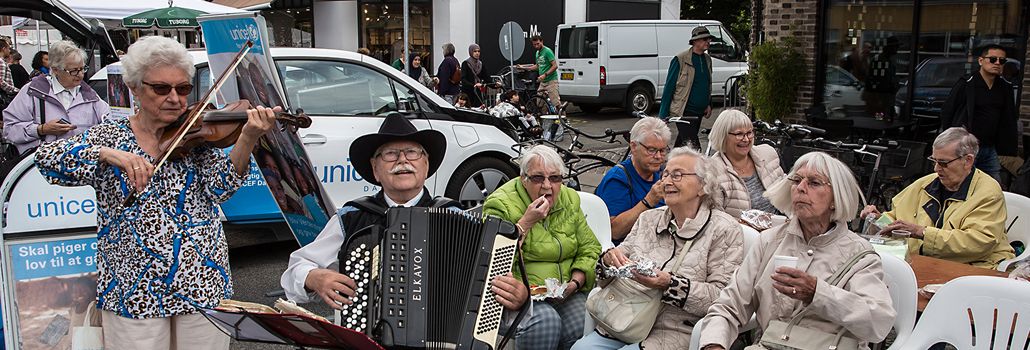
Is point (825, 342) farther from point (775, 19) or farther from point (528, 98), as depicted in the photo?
point (528, 98)

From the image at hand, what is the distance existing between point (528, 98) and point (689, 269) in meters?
13.8

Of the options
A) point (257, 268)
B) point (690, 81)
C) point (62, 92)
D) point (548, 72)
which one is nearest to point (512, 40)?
point (548, 72)

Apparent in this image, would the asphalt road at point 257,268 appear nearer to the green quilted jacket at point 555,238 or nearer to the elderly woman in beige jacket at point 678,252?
the green quilted jacket at point 555,238

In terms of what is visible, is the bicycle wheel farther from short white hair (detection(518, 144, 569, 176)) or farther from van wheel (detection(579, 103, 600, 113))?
van wheel (detection(579, 103, 600, 113))

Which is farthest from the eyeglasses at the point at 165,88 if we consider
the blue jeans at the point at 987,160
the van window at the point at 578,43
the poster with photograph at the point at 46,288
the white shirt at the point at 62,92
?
the van window at the point at 578,43

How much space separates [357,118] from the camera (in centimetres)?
676

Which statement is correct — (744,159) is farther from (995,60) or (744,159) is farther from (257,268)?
(257,268)

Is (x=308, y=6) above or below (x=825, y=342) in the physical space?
above

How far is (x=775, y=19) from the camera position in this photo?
1038cm

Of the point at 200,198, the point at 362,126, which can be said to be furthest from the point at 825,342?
the point at 362,126

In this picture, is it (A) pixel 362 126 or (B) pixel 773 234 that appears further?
(A) pixel 362 126

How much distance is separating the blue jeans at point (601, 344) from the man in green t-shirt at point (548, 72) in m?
12.6

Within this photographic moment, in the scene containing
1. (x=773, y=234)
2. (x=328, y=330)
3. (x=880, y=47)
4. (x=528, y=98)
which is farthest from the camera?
(x=528, y=98)

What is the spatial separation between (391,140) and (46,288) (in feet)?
5.62
